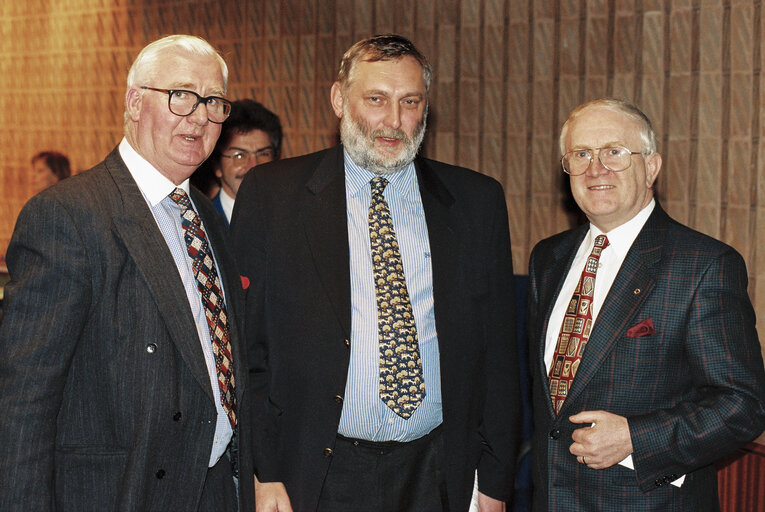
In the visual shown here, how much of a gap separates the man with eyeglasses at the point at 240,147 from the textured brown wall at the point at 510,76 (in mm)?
1299

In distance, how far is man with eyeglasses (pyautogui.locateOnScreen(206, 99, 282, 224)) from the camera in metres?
4.18

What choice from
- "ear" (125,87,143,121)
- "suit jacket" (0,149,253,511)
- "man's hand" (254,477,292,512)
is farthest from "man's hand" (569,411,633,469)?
"ear" (125,87,143,121)

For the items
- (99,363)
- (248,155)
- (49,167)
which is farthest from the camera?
(49,167)

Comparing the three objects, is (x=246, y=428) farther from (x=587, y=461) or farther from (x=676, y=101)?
(x=676, y=101)

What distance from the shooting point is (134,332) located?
6.70 ft

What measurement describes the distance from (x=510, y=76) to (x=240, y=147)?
1714 millimetres

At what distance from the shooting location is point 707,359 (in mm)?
2160

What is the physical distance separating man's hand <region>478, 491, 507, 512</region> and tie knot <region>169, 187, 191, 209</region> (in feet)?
4.43

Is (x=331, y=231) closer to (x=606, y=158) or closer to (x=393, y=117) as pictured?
(x=393, y=117)

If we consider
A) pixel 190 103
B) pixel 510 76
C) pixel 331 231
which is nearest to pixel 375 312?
pixel 331 231

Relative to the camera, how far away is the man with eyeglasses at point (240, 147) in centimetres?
418

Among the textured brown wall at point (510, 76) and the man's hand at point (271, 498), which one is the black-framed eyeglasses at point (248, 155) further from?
the man's hand at point (271, 498)

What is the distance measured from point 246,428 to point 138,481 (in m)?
0.38

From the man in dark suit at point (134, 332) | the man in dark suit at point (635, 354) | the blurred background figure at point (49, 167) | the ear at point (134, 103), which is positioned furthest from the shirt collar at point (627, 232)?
the blurred background figure at point (49, 167)
